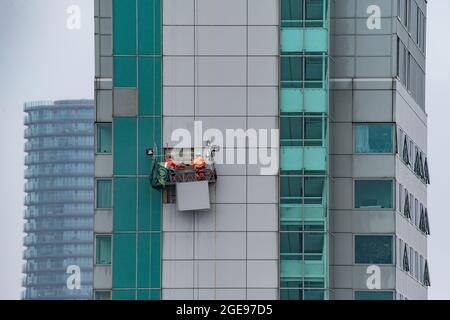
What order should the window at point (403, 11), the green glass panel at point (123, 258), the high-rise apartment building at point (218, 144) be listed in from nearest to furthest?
1. the green glass panel at point (123, 258)
2. the high-rise apartment building at point (218, 144)
3. the window at point (403, 11)

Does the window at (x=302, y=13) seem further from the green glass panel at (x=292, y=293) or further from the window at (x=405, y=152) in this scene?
the green glass panel at (x=292, y=293)

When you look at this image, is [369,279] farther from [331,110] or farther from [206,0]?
[206,0]

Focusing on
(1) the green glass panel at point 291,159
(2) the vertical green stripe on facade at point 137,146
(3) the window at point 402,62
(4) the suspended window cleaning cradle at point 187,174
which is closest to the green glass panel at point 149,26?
(2) the vertical green stripe on facade at point 137,146

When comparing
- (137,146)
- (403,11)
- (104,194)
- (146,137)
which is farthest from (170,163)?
(403,11)

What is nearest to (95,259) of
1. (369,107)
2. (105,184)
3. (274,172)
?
(105,184)

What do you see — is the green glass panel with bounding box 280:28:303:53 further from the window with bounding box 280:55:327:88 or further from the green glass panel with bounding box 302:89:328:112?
the green glass panel with bounding box 302:89:328:112

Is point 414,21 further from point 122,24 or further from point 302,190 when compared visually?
point 122,24
